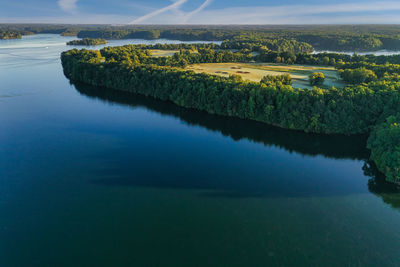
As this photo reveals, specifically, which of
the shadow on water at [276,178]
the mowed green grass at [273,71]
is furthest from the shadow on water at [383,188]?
the mowed green grass at [273,71]

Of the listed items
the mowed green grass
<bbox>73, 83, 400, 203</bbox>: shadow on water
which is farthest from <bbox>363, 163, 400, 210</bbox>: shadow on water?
the mowed green grass

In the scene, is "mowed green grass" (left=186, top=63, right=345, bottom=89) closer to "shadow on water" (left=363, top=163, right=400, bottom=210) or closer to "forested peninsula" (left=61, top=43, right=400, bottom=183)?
"forested peninsula" (left=61, top=43, right=400, bottom=183)

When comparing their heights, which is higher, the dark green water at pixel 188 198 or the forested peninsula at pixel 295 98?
the forested peninsula at pixel 295 98

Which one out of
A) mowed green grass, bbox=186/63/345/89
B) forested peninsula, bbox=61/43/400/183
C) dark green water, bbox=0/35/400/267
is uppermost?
mowed green grass, bbox=186/63/345/89

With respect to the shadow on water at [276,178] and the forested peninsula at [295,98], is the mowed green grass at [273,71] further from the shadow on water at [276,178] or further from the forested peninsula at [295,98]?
the shadow on water at [276,178]

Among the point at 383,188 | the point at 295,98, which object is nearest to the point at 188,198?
the point at 383,188

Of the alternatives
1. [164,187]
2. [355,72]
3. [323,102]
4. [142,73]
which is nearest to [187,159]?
[164,187]

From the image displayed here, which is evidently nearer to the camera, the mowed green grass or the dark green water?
the dark green water
